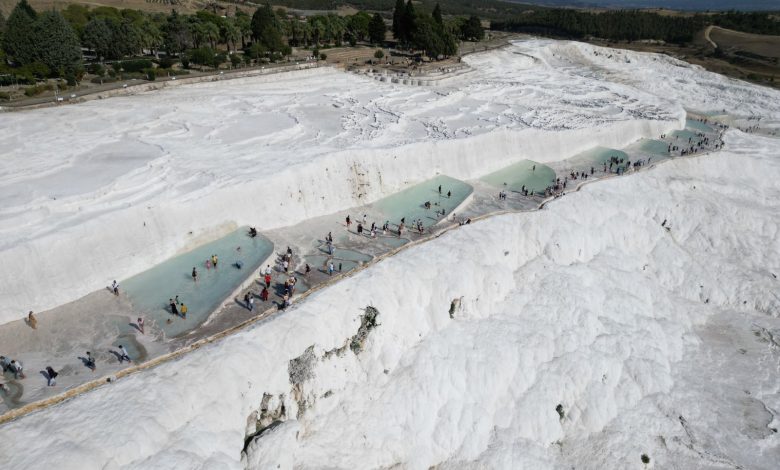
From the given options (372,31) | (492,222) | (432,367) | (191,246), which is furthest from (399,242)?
(372,31)

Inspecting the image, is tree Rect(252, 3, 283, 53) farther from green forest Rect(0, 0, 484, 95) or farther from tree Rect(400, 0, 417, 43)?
tree Rect(400, 0, 417, 43)

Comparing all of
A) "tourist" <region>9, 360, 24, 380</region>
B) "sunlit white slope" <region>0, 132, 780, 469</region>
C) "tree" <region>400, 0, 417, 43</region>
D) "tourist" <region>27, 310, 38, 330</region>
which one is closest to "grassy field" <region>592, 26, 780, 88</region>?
"tree" <region>400, 0, 417, 43</region>

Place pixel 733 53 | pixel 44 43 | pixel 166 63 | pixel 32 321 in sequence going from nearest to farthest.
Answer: pixel 32 321
pixel 44 43
pixel 166 63
pixel 733 53

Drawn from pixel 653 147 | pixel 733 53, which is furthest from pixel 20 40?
pixel 733 53

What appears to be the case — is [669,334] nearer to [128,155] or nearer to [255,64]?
[128,155]

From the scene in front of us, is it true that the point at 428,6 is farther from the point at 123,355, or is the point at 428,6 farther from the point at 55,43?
the point at 123,355

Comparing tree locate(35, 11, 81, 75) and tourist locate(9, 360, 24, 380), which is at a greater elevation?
tree locate(35, 11, 81, 75)
